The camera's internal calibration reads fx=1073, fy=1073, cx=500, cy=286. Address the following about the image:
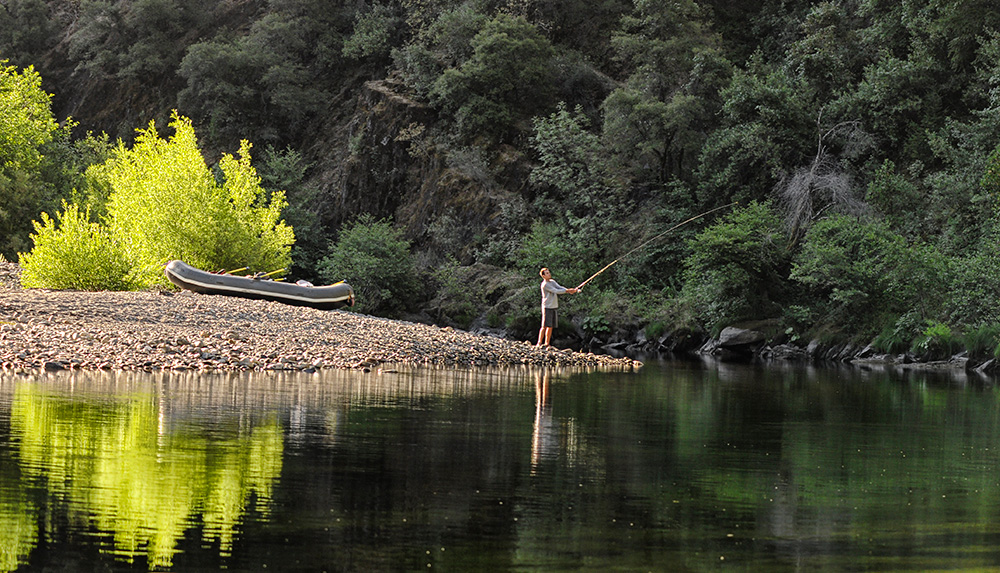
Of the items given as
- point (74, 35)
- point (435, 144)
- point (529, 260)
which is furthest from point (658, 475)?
point (74, 35)

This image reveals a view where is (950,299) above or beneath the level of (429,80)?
beneath

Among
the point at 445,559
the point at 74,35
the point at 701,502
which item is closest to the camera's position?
the point at 445,559

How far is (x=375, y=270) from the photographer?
117ft

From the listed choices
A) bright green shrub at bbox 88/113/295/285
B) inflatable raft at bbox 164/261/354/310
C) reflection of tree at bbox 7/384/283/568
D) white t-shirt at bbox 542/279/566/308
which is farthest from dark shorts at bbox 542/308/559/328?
reflection of tree at bbox 7/384/283/568

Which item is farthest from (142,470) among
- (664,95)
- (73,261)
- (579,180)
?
(664,95)

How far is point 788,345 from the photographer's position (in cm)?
3083

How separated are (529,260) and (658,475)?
28042 mm

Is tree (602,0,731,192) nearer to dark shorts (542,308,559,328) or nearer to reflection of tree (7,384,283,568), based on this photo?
dark shorts (542,308,559,328)

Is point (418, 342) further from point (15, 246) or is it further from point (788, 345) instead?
point (15, 246)

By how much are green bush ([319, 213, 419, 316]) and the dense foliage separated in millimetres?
106

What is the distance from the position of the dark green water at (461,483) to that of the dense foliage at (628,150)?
17.4m

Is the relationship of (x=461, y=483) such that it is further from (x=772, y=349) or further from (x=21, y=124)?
(x=21, y=124)

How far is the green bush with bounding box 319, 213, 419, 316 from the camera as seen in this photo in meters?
35.7

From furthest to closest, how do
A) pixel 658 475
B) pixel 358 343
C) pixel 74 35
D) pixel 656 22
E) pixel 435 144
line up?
pixel 74 35
pixel 435 144
pixel 656 22
pixel 358 343
pixel 658 475
